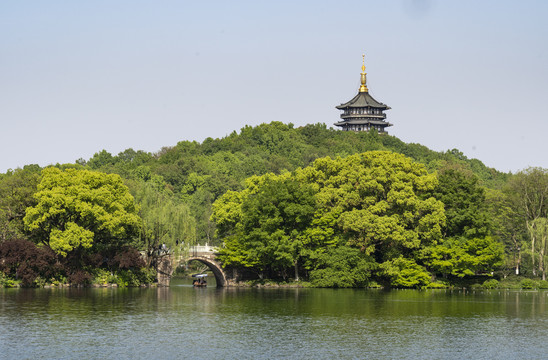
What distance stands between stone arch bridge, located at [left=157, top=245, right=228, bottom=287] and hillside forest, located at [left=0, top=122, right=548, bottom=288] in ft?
2.69

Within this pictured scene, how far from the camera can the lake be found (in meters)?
32.6

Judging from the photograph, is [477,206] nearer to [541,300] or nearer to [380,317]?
[541,300]

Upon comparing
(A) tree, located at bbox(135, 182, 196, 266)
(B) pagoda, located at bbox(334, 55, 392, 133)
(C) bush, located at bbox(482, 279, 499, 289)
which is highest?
(B) pagoda, located at bbox(334, 55, 392, 133)


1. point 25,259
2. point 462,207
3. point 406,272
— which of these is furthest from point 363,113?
point 25,259

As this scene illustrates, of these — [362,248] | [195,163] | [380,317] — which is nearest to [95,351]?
[380,317]

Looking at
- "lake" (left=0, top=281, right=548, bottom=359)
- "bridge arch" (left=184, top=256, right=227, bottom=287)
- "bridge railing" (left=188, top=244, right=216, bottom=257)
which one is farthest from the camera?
"bridge railing" (left=188, top=244, right=216, bottom=257)

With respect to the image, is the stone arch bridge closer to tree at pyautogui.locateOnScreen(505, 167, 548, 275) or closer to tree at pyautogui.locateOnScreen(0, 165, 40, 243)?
tree at pyautogui.locateOnScreen(0, 165, 40, 243)

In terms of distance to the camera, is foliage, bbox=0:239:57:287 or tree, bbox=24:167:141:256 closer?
foliage, bbox=0:239:57:287

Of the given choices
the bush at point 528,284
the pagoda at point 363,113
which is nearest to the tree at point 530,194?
the bush at point 528,284

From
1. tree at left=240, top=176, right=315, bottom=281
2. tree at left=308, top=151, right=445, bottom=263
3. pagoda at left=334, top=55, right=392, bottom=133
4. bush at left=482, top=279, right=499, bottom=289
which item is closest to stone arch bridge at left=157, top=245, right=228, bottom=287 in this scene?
tree at left=240, top=176, right=315, bottom=281

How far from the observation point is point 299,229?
223ft

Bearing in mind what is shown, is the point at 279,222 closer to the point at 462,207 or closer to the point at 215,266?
the point at 215,266

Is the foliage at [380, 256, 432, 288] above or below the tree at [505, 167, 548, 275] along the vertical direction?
below

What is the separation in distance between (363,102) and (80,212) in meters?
94.3
